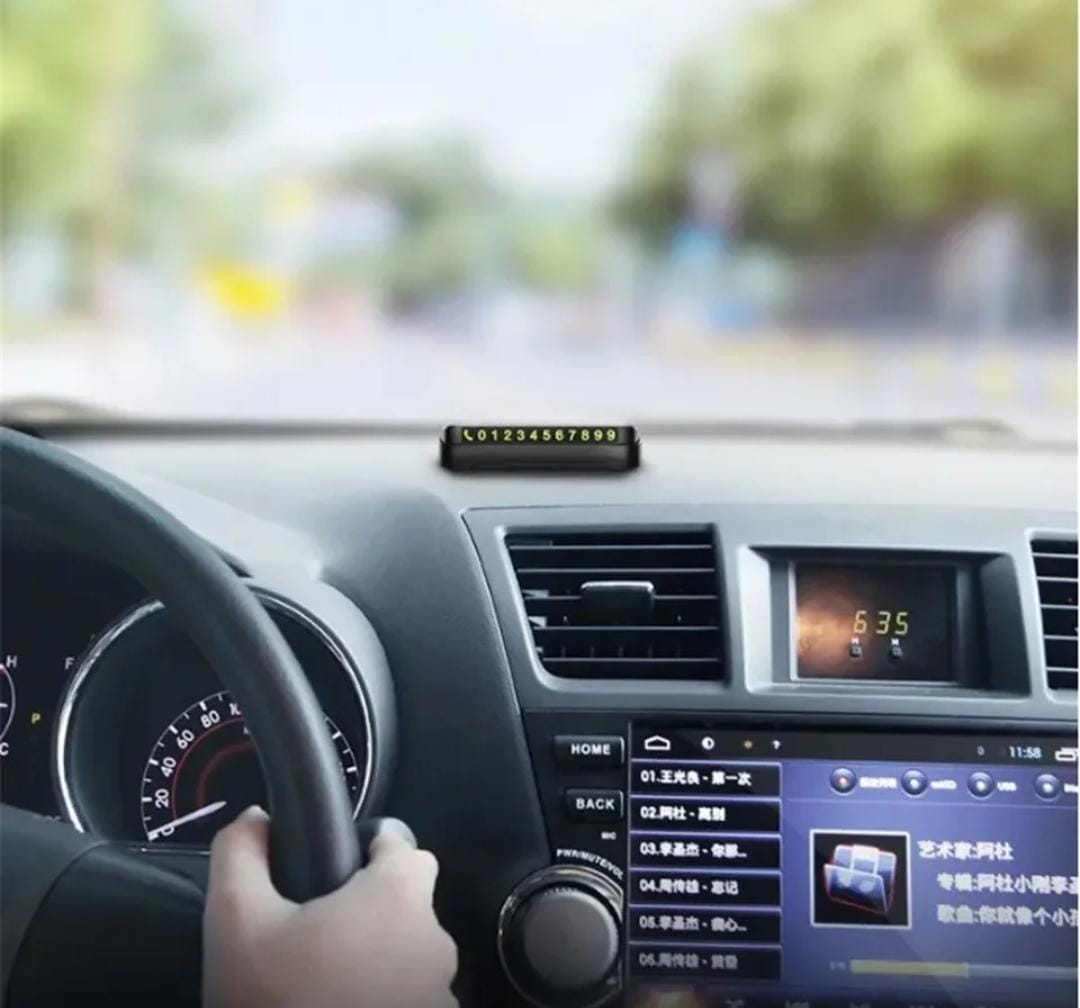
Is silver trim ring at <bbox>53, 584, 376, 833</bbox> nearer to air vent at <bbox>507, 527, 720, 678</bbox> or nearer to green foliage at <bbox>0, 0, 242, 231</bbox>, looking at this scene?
air vent at <bbox>507, 527, 720, 678</bbox>

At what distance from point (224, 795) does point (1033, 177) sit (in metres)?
1.07

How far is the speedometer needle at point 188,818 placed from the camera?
1269 mm

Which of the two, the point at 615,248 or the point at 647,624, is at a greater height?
the point at 615,248

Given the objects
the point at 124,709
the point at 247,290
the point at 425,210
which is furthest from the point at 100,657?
the point at 425,210

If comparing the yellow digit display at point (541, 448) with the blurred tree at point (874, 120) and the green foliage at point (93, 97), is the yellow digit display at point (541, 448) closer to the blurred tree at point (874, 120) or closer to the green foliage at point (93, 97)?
the blurred tree at point (874, 120)

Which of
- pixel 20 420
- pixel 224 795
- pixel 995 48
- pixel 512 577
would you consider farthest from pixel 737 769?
pixel 20 420

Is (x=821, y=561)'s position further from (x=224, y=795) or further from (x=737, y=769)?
(x=224, y=795)

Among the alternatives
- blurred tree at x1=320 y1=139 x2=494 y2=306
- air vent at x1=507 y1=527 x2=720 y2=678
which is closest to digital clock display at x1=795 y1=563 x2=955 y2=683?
air vent at x1=507 y1=527 x2=720 y2=678

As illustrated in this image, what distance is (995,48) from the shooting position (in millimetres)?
1415

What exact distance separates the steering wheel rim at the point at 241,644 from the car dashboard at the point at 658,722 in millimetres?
130

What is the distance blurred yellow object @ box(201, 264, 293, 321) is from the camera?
152 cm

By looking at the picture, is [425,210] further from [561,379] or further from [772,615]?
[772,615]

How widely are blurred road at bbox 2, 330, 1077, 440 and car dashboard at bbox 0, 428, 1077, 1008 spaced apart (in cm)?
17

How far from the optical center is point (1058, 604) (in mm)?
1331
